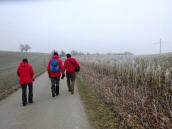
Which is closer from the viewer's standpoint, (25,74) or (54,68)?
(25,74)

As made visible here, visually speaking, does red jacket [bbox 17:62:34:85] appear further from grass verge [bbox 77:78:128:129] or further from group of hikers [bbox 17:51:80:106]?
grass verge [bbox 77:78:128:129]

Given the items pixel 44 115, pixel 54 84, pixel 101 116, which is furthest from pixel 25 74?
pixel 101 116

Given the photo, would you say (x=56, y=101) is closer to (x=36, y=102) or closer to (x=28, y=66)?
(x=36, y=102)

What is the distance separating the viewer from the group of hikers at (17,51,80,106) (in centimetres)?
1142

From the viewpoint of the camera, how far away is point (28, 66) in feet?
38.1

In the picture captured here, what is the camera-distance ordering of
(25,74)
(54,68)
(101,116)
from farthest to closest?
(54,68) → (25,74) → (101,116)

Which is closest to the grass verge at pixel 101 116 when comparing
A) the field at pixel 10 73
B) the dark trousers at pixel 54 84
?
the dark trousers at pixel 54 84

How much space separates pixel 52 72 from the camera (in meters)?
13.1

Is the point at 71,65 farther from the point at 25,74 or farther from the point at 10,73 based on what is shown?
the point at 10,73

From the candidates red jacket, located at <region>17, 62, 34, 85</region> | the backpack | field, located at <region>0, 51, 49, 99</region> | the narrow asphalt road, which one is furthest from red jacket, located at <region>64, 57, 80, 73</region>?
field, located at <region>0, 51, 49, 99</region>

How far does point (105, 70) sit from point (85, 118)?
44.0ft

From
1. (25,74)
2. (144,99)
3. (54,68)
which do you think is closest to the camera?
(144,99)

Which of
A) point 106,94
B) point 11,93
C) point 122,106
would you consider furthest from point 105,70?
point 122,106

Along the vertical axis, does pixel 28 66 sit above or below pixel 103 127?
above
